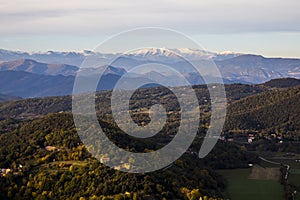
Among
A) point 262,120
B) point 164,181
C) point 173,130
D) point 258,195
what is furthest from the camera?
point 262,120

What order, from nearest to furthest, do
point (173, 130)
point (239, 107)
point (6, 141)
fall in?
point (6, 141) < point (173, 130) < point (239, 107)

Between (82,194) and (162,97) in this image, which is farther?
(162,97)

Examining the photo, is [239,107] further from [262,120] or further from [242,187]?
[242,187]

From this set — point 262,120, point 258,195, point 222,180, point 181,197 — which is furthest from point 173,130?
point 181,197

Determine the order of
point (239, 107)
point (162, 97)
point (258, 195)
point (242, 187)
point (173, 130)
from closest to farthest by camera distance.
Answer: point (258, 195) → point (242, 187) → point (173, 130) → point (239, 107) → point (162, 97)

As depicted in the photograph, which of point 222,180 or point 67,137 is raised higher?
point 67,137

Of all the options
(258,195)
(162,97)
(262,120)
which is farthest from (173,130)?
(162,97)

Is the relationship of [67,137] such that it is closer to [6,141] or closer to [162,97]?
[6,141]
